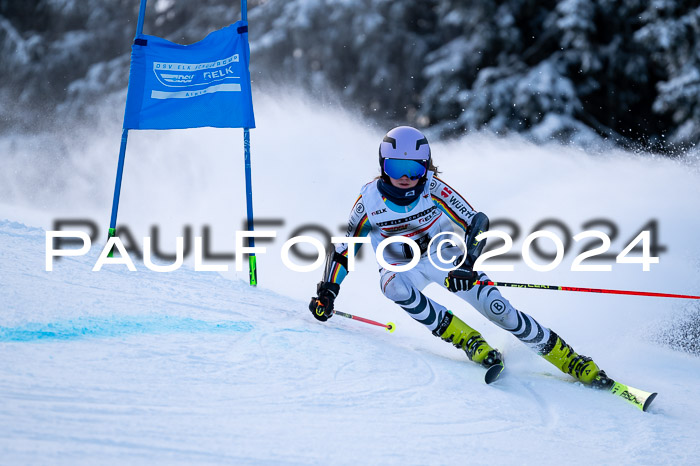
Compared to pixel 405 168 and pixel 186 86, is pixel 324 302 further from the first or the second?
pixel 186 86

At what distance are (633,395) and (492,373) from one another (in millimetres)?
773

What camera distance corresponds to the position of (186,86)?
5590mm

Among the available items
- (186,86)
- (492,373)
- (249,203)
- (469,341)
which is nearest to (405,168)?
(469,341)

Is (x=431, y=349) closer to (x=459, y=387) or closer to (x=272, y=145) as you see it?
(x=459, y=387)

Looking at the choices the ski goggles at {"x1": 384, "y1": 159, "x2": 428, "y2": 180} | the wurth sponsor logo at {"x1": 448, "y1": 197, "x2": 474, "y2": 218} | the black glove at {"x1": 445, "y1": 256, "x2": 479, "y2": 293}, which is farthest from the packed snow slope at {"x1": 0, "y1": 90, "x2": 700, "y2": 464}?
the ski goggles at {"x1": 384, "y1": 159, "x2": 428, "y2": 180}

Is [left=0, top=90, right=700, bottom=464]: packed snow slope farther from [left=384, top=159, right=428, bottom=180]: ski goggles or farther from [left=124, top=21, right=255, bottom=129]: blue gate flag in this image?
[left=124, top=21, right=255, bottom=129]: blue gate flag

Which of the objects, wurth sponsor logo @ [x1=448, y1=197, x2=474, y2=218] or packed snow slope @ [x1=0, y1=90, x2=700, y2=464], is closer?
packed snow slope @ [x1=0, y1=90, x2=700, y2=464]

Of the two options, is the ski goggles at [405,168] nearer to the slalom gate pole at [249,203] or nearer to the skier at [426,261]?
the skier at [426,261]

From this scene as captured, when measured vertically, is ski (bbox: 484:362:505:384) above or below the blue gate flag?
below

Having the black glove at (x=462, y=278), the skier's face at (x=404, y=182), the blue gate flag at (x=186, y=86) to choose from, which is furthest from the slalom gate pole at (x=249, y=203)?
the black glove at (x=462, y=278)

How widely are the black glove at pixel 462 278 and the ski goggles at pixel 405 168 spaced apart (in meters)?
0.59

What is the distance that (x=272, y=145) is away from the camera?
10.0 m

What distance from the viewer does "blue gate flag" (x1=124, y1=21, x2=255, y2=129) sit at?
5.57 meters

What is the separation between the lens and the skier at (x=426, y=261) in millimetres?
4207
